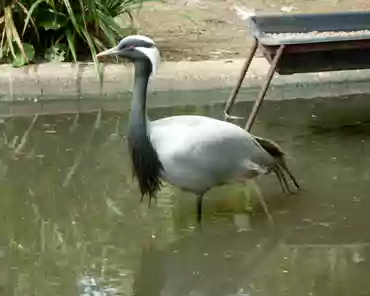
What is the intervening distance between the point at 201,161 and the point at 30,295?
1109 mm

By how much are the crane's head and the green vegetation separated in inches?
90.3

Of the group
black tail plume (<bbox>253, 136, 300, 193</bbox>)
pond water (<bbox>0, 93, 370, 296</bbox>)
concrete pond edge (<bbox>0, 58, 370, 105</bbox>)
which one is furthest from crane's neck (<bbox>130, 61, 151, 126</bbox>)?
concrete pond edge (<bbox>0, 58, 370, 105</bbox>)

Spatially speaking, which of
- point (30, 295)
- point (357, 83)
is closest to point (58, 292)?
point (30, 295)

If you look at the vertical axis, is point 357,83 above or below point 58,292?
below

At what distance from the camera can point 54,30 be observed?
25.1 feet

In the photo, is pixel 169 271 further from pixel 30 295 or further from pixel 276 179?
pixel 276 179

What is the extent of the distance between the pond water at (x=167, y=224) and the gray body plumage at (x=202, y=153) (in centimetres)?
25

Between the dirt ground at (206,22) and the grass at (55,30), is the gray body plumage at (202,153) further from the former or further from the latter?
the dirt ground at (206,22)

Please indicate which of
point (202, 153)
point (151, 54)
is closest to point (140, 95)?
point (151, 54)

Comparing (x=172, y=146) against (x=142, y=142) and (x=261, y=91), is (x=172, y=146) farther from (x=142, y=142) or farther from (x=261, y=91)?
(x=261, y=91)

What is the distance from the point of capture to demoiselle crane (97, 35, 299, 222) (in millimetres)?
4930

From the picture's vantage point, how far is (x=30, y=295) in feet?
14.4

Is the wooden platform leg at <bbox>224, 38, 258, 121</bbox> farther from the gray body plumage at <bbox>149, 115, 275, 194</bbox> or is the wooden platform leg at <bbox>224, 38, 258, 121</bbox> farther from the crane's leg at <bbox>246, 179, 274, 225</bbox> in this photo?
the gray body plumage at <bbox>149, 115, 275, 194</bbox>

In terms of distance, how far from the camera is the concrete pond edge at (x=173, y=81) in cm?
714
